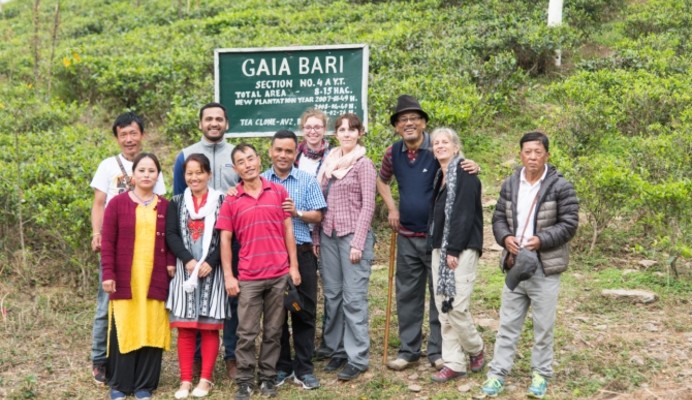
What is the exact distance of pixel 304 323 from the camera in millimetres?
5191

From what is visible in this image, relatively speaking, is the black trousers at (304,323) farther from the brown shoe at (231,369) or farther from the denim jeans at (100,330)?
the denim jeans at (100,330)

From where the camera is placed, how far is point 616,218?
755 cm

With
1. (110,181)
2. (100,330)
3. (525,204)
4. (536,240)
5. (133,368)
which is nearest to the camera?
(536,240)

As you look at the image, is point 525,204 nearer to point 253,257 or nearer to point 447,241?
point 447,241

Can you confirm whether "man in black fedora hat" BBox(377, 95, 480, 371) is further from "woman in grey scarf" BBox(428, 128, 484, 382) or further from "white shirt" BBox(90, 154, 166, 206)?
"white shirt" BBox(90, 154, 166, 206)

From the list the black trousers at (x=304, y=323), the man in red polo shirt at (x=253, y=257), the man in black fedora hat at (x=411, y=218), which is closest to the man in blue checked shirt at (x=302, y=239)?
the black trousers at (x=304, y=323)

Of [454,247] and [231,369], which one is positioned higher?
[454,247]

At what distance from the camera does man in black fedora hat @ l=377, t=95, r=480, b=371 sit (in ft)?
16.8

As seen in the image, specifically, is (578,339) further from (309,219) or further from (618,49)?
(618,49)

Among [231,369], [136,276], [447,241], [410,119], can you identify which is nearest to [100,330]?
[136,276]

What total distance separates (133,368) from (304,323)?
1196 mm

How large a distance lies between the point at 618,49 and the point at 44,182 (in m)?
9.01

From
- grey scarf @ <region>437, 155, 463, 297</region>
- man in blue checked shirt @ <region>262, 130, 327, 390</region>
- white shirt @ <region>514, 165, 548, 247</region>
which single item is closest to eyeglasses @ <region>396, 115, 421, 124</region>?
grey scarf @ <region>437, 155, 463, 297</region>

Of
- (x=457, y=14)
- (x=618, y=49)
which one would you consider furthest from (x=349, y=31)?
(x=618, y=49)
